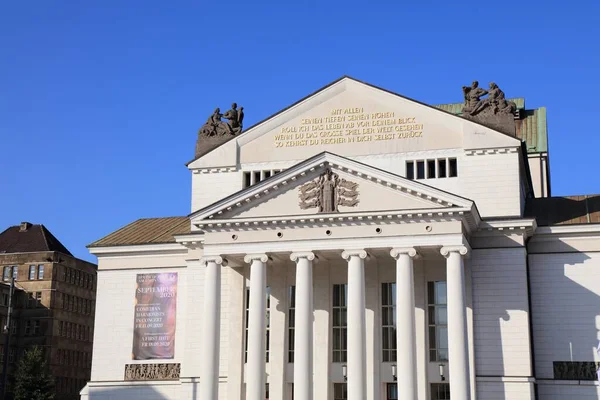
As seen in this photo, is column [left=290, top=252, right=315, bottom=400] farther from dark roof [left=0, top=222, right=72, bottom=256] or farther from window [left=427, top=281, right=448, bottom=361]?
dark roof [left=0, top=222, right=72, bottom=256]

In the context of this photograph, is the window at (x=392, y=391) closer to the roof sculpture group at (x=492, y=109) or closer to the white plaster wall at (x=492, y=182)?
the white plaster wall at (x=492, y=182)

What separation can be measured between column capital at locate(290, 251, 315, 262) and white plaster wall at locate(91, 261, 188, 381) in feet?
29.3

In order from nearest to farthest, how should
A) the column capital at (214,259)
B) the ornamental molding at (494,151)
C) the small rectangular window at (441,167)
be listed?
the column capital at (214,259) < the ornamental molding at (494,151) < the small rectangular window at (441,167)

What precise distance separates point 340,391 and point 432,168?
12628mm

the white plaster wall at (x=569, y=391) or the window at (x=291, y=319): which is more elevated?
the window at (x=291, y=319)

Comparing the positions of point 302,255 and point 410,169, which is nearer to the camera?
point 302,255

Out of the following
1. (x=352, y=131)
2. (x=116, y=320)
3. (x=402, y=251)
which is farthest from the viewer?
(x=116, y=320)

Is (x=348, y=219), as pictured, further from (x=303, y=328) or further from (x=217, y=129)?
(x=217, y=129)

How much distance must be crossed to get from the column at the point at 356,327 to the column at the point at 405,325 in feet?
5.42

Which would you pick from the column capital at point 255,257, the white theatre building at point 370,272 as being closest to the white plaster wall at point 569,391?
the white theatre building at point 370,272

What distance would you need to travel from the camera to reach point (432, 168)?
4603 centimetres

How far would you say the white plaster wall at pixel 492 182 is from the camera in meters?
44.3

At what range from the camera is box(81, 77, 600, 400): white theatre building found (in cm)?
4144

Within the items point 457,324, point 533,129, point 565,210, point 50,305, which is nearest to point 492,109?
point 565,210
